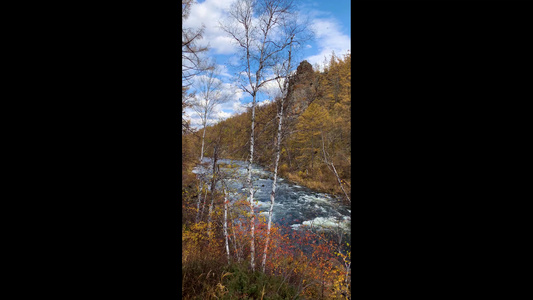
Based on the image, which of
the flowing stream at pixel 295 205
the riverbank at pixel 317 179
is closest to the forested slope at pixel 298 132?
the riverbank at pixel 317 179

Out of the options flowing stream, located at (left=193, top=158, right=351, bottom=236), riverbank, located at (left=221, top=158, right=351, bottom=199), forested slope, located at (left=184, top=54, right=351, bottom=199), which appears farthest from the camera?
riverbank, located at (left=221, top=158, right=351, bottom=199)

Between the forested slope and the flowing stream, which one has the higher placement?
the forested slope

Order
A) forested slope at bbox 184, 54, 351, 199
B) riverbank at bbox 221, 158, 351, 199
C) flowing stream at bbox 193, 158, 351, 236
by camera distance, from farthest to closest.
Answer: riverbank at bbox 221, 158, 351, 199
flowing stream at bbox 193, 158, 351, 236
forested slope at bbox 184, 54, 351, 199

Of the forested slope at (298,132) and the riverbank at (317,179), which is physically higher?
the forested slope at (298,132)

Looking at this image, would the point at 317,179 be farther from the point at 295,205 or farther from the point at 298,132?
the point at 298,132

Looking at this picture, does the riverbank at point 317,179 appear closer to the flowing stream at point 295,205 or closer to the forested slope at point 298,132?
the forested slope at point 298,132

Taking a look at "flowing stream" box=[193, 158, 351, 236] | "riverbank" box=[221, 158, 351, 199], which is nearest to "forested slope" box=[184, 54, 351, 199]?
"riverbank" box=[221, 158, 351, 199]

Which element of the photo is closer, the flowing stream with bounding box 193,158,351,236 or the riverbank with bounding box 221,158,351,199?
the flowing stream with bounding box 193,158,351,236

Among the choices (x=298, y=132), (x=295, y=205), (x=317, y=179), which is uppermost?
(x=298, y=132)

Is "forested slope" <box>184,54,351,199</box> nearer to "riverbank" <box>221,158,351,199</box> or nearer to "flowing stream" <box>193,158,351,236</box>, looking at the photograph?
"riverbank" <box>221,158,351,199</box>

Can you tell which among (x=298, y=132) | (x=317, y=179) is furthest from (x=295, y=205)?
(x=298, y=132)
